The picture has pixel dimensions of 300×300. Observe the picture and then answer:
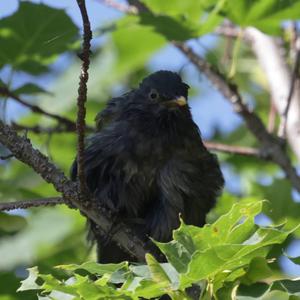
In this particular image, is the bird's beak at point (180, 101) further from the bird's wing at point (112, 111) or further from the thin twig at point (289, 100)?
the thin twig at point (289, 100)

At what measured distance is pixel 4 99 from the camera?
14.7 ft

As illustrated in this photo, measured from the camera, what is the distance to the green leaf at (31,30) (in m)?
4.70

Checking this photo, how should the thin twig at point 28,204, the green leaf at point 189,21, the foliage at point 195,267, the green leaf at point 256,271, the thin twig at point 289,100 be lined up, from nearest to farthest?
the foliage at point 195,267 → the green leaf at point 256,271 → the thin twig at point 28,204 → the green leaf at point 189,21 → the thin twig at point 289,100

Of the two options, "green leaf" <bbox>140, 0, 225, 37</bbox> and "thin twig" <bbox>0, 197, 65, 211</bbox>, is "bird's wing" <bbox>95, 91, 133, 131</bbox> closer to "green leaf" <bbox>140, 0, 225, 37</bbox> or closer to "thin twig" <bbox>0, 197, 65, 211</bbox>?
"green leaf" <bbox>140, 0, 225, 37</bbox>

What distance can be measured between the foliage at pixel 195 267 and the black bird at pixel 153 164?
122 centimetres

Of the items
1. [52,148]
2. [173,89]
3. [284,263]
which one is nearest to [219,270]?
[173,89]

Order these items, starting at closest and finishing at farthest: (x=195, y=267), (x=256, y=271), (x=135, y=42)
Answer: (x=195, y=267)
(x=256, y=271)
(x=135, y=42)

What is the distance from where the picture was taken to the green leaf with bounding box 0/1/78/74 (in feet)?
15.4

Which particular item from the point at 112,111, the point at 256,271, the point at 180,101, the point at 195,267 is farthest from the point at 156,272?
the point at 112,111

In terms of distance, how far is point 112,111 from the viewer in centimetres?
475

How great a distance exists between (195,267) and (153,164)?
165 centimetres

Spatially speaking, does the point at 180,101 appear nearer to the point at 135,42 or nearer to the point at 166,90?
the point at 166,90

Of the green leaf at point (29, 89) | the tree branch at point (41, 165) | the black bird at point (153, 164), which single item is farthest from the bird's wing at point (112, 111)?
the tree branch at point (41, 165)

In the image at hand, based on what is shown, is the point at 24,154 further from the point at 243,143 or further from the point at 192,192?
the point at 243,143
